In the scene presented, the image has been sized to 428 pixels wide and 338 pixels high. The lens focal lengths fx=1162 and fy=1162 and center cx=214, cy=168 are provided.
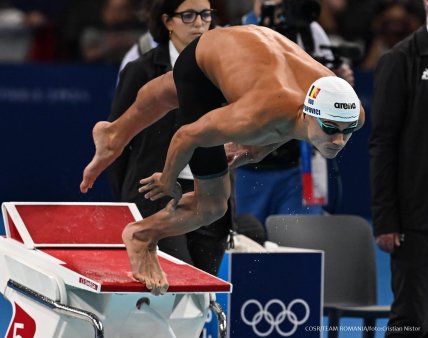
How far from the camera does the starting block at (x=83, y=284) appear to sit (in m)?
4.55

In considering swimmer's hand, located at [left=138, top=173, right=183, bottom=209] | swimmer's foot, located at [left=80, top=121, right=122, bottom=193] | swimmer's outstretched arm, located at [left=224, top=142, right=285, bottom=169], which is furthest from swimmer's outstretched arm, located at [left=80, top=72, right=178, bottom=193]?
swimmer's hand, located at [left=138, top=173, right=183, bottom=209]

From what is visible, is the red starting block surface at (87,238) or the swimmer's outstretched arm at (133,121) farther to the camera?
the swimmer's outstretched arm at (133,121)

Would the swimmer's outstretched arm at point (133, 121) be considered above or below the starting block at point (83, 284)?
above

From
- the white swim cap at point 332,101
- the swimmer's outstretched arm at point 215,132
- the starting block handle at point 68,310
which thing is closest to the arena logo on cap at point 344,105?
the white swim cap at point 332,101

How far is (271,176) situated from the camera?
21.8 feet

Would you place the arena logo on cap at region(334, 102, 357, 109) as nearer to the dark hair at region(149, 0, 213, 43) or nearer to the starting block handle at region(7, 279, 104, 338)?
the starting block handle at region(7, 279, 104, 338)

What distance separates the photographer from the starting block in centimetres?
455

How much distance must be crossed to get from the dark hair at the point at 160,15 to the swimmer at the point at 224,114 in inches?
22.9

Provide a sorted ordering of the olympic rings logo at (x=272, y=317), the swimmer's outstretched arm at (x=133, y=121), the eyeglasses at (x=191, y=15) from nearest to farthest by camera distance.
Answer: the swimmer's outstretched arm at (x=133, y=121) < the eyeglasses at (x=191, y=15) < the olympic rings logo at (x=272, y=317)

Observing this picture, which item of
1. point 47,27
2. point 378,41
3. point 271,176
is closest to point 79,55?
point 47,27

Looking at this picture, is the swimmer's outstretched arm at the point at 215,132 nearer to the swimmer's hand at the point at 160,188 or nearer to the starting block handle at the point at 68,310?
the swimmer's hand at the point at 160,188

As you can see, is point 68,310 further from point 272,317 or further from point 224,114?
point 272,317

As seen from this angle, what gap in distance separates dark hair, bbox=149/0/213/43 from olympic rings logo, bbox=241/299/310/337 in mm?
1392

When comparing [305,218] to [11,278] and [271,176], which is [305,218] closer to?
[271,176]
